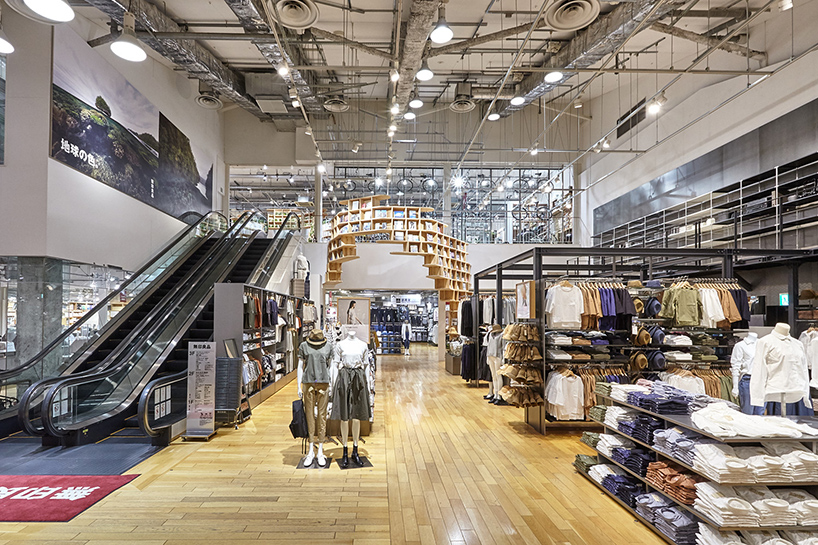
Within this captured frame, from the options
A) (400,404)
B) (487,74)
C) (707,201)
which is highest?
(487,74)

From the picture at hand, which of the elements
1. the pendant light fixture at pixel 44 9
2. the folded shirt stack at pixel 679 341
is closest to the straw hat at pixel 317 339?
the pendant light fixture at pixel 44 9

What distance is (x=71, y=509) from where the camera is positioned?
4113 millimetres

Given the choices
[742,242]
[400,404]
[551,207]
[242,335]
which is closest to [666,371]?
[400,404]

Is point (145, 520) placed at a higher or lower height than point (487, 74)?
lower

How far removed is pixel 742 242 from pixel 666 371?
5080 millimetres

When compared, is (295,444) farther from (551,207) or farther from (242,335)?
(551,207)

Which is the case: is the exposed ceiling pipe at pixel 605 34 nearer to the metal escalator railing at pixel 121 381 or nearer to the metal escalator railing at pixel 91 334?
the metal escalator railing at pixel 121 381

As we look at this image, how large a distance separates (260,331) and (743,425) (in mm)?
7654

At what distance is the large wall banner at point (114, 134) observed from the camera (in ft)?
29.6

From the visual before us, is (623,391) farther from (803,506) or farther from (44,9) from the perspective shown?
(44,9)

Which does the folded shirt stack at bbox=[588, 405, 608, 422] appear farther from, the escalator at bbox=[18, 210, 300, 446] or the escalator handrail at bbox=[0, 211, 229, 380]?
the escalator handrail at bbox=[0, 211, 229, 380]

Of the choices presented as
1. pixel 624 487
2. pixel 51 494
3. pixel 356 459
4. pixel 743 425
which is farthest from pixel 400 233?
pixel 743 425

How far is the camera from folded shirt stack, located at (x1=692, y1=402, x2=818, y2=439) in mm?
3264

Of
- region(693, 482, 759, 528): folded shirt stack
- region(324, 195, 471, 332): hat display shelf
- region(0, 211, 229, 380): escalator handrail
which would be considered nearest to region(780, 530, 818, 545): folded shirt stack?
region(693, 482, 759, 528): folded shirt stack
